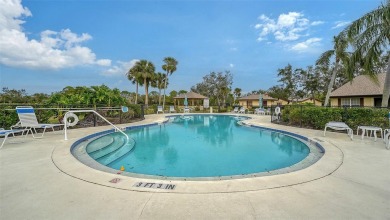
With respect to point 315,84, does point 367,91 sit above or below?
below

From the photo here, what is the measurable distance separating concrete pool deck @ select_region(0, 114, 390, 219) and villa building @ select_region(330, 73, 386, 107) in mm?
16688

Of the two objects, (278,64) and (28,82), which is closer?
(28,82)

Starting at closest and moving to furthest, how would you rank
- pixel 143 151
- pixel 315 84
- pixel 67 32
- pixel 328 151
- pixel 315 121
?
pixel 328 151, pixel 143 151, pixel 315 121, pixel 67 32, pixel 315 84

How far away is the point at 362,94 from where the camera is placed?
57.5ft

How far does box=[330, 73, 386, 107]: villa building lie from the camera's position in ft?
56.1

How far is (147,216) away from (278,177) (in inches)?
88.3

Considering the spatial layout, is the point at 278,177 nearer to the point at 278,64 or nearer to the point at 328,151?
the point at 328,151

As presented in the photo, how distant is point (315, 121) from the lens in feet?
32.7

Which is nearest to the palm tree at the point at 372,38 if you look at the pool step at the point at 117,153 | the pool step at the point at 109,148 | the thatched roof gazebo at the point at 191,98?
the pool step at the point at 117,153

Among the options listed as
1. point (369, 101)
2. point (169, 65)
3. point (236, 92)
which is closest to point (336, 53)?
point (369, 101)

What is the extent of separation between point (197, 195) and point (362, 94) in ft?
67.7

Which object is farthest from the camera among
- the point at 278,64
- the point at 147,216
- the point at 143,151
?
the point at 278,64

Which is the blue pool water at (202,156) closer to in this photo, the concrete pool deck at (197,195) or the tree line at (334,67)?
the concrete pool deck at (197,195)

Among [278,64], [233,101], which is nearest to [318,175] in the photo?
[278,64]
